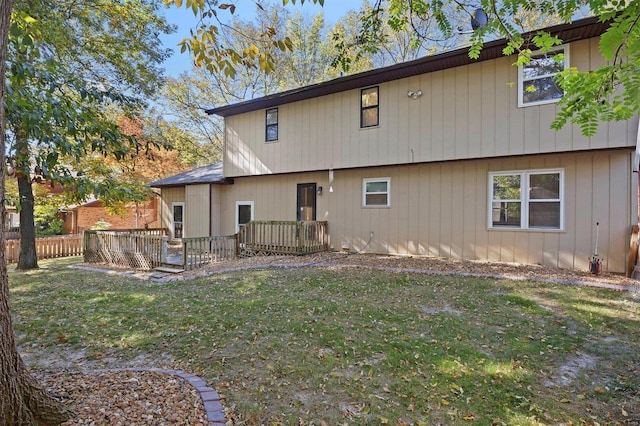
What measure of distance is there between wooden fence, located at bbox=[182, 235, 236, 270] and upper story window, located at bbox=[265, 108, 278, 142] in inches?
158

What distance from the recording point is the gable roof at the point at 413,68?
727 centimetres

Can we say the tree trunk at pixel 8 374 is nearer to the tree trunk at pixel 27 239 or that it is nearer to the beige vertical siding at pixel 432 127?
the beige vertical siding at pixel 432 127

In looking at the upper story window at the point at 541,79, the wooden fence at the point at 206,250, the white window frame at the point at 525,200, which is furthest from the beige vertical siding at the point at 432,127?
the wooden fence at the point at 206,250

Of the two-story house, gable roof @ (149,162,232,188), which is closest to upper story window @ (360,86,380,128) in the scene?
the two-story house

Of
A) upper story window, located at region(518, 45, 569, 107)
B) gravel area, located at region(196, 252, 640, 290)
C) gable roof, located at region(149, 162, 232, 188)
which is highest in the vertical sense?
upper story window, located at region(518, 45, 569, 107)

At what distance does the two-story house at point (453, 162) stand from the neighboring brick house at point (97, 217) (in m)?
13.8

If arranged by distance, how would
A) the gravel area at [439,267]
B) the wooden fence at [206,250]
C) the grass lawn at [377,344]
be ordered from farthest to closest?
the wooden fence at [206,250], the gravel area at [439,267], the grass lawn at [377,344]

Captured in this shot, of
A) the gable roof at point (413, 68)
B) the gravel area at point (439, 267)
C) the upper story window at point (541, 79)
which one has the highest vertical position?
the gable roof at point (413, 68)

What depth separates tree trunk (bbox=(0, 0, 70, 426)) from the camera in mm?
2031

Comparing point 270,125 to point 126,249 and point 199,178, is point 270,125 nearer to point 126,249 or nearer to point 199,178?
point 199,178

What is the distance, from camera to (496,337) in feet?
13.5

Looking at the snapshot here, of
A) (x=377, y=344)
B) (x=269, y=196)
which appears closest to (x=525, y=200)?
(x=377, y=344)

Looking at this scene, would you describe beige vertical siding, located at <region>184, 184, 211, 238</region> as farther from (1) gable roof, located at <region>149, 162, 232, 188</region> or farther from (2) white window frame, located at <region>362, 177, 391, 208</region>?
(2) white window frame, located at <region>362, 177, 391, 208</region>

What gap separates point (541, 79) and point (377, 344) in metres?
7.70
